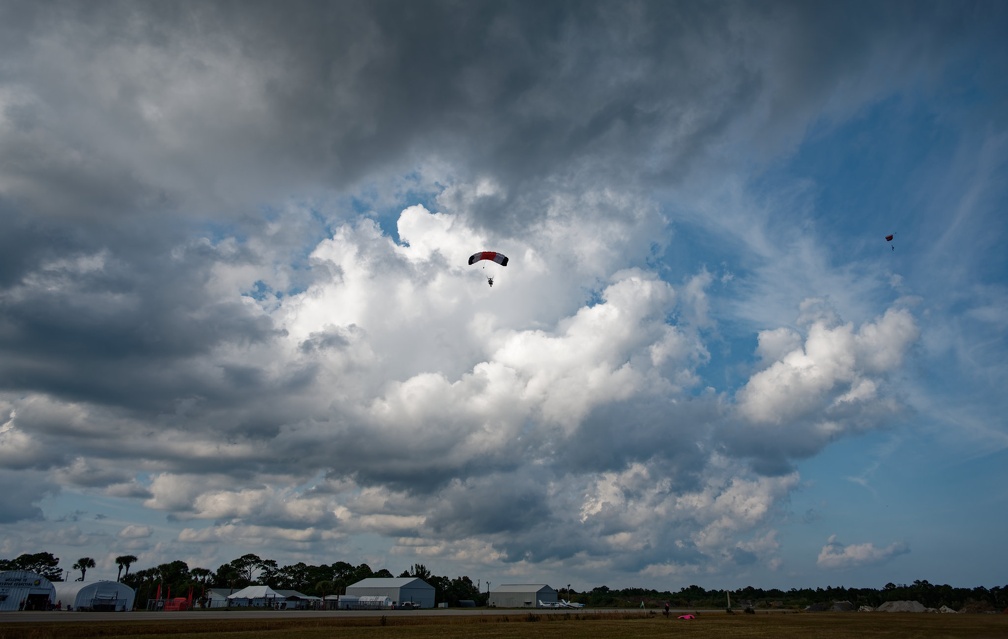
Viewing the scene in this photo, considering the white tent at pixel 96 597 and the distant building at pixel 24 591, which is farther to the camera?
the white tent at pixel 96 597

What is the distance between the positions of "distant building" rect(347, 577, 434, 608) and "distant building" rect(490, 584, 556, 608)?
59.3 feet

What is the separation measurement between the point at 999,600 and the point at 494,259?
140 m

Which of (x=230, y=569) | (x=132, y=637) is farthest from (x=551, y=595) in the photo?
(x=132, y=637)

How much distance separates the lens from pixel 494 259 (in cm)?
5912

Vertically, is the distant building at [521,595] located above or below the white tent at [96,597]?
below

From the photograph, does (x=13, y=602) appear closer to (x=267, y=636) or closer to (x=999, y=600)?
(x=267, y=636)

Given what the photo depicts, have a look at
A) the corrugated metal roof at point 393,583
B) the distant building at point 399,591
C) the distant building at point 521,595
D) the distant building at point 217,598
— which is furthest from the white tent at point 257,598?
the distant building at point 521,595

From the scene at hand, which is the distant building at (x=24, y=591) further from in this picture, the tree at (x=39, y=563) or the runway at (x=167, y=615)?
the tree at (x=39, y=563)

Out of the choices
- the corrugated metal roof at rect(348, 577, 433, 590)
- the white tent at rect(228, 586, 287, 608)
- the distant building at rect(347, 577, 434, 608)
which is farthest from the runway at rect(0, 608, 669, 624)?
the corrugated metal roof at rect(348, 577, 433, 590)

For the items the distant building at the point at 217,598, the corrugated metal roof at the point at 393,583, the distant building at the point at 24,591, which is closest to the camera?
the distant building at the point at 24,591

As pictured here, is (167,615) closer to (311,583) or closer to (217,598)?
(217,598)

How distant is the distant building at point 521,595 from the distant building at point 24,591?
87.9 meters

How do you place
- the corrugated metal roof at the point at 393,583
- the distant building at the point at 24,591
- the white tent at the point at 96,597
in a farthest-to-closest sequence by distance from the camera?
the corrugated metal roof at the point at 393,583 → the white tent at the point at 96,597 → the distant building at the point at 24,591

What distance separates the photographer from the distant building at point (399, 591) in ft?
423
